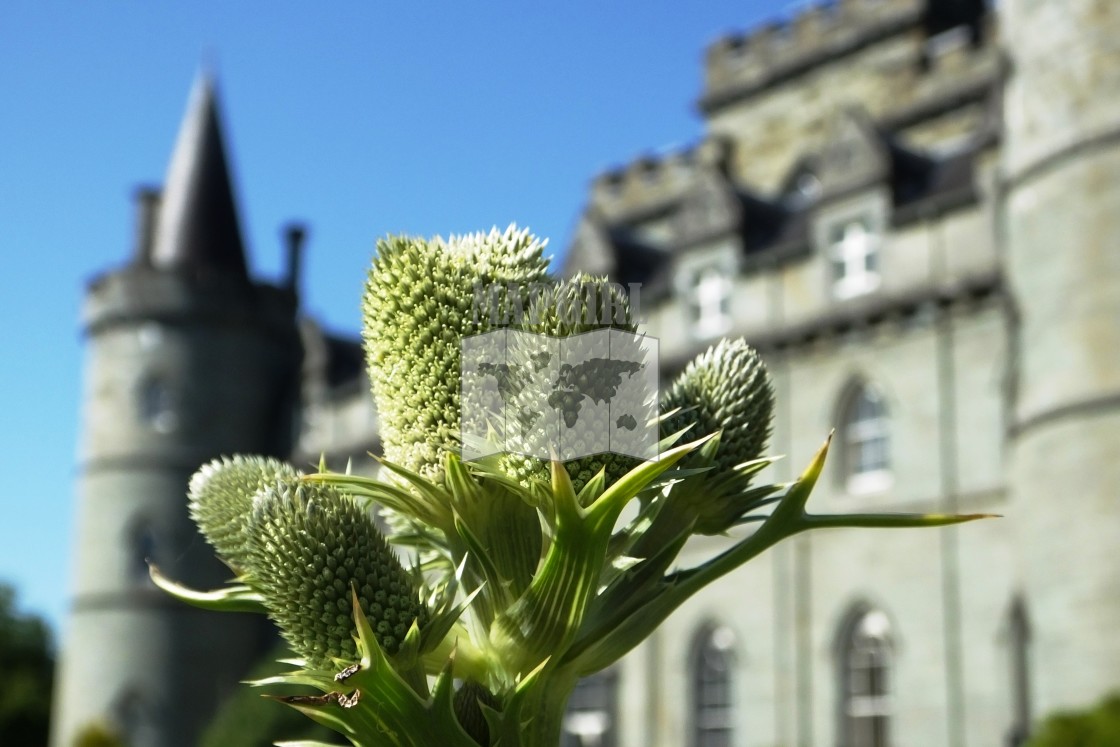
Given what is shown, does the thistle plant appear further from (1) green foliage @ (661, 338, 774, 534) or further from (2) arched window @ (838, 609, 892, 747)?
(2) arched window @ (838, 609, 892, 747)

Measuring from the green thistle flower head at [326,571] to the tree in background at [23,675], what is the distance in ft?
145

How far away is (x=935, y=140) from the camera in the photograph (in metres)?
27.8

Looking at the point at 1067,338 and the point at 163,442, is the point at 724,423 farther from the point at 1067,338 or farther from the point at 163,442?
the point at 163,442

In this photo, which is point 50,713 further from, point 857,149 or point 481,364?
point 481,364

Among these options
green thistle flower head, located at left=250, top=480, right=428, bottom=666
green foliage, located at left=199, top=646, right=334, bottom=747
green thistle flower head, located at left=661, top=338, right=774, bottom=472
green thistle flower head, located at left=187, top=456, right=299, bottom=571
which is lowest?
green foliage, located at left=199, top=646, right=334, bottom=747

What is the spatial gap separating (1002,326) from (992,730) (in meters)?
5.43

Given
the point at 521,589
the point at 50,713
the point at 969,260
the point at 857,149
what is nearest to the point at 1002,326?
the point at 969,260

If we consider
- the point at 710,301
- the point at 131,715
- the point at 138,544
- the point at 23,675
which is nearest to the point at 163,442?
the point at 138,544

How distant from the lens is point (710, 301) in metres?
25.6

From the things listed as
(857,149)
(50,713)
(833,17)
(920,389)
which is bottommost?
(50,713)

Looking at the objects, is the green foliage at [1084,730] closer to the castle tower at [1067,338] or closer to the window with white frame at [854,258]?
the castle tower at [1067,338]

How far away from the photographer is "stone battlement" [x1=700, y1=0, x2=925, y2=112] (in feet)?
96.8

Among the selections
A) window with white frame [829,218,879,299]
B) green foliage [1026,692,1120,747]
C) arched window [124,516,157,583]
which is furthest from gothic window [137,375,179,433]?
green foliage [1026,692,1120,747]

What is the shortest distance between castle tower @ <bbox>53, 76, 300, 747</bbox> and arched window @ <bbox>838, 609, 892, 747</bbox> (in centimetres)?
1519
